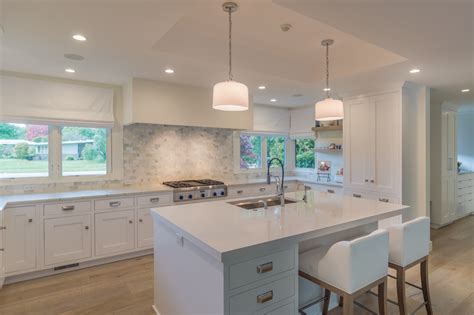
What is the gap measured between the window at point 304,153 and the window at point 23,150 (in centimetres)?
461

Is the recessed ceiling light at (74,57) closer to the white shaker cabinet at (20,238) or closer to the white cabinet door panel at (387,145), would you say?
the white shaker cabinet at (20,238)

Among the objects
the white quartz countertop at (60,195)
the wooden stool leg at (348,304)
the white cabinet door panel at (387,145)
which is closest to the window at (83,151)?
the white quartz countertop at (60,195)

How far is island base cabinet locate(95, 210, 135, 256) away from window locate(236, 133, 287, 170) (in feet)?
7.93

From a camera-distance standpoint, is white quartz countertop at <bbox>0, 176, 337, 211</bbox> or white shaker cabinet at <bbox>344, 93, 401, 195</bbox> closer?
white quartz countertop at <bbox>0, 176, 337, 211</bbox>

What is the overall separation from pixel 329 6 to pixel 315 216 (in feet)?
4.64

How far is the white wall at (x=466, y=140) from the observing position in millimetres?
6603

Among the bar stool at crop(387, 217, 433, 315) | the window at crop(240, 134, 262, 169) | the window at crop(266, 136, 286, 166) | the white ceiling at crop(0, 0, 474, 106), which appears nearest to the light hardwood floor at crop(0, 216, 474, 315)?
the bar stool at crop(387, 217, 433, 315)

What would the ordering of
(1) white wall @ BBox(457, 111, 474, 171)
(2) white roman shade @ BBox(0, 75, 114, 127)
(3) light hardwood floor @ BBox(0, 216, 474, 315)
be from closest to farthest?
(3) light hardwood floor @ BBox(0, 216, 474, 315) → (2) white roman shade @ BBox(0, 75, 114, 127) → (1) white wall @ BBox(457, 111, 474, 171)

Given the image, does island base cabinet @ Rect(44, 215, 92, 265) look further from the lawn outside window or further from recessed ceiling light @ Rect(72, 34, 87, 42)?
the lawn outside window

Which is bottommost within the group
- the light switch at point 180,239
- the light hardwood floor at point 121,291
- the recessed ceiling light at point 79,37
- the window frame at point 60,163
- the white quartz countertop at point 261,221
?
the light hardwood floor at point 121,291

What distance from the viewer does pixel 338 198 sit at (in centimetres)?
282

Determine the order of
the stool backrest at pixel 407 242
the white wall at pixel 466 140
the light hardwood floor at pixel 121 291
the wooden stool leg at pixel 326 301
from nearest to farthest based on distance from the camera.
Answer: the stool backrest at pixel 407 242 < the wooden stool leg at pixel 326 301 < the light hardwood floor at pixel 121 291 < the white wall at pixel 466 140

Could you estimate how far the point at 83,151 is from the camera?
12.6ft

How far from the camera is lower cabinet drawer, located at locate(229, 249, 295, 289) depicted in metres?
1.45
